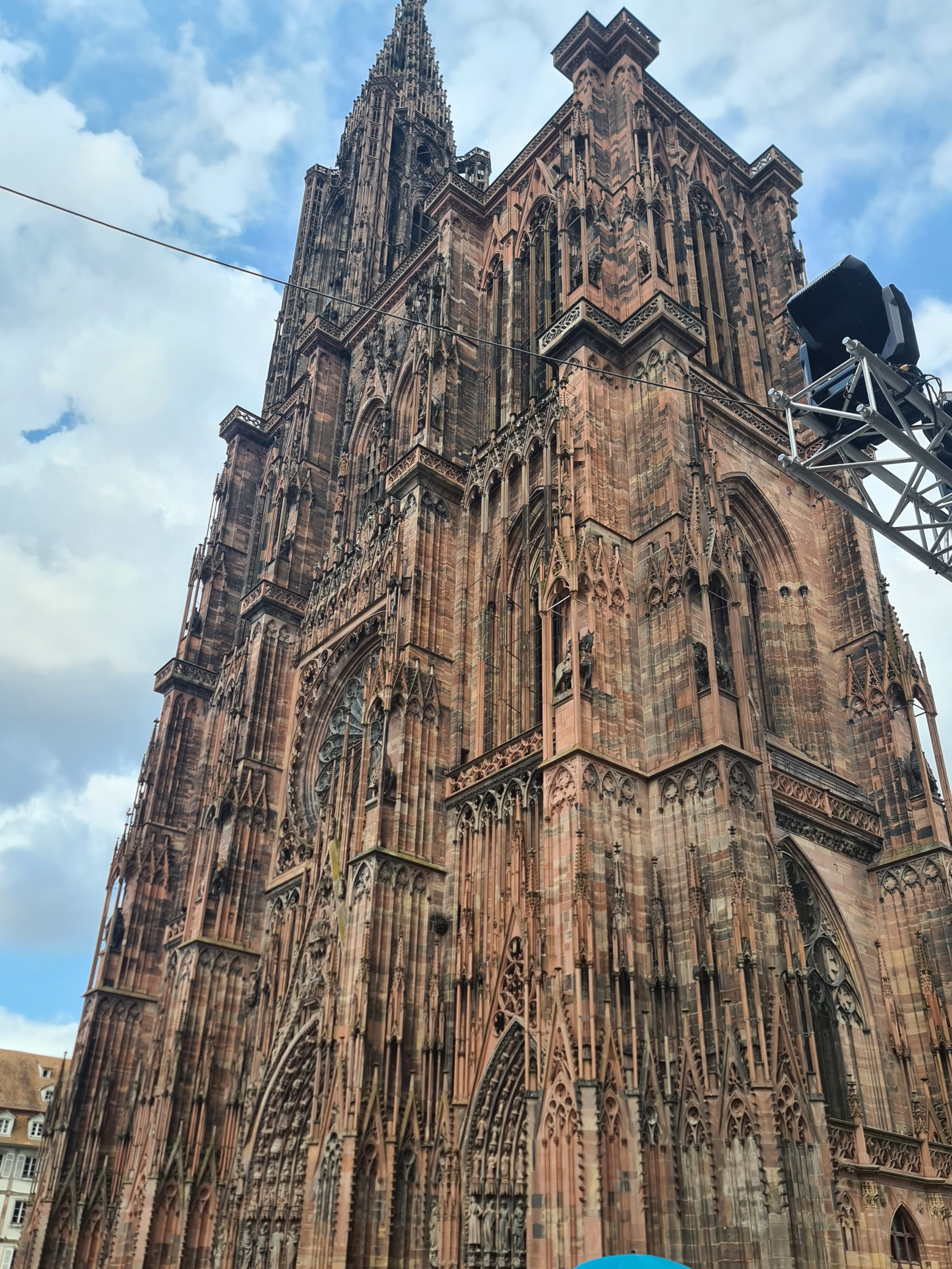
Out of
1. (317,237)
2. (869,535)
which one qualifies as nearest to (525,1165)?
(869,535)

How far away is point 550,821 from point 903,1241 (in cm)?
894

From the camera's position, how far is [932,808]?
71.8 ft

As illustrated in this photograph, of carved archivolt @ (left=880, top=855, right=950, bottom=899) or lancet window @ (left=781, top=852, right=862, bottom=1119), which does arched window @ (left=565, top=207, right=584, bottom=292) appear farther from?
carved archivolt @ (left=880, top=855, right=950, bottom=899)

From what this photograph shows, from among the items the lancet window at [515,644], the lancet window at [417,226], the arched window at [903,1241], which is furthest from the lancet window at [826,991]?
the lancet window at [417,226]

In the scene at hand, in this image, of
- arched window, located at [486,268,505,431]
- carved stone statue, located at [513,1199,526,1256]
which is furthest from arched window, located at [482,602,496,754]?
carved stone statue, located at [513,1199,526,1256]

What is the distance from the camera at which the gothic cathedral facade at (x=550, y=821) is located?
1641 cm

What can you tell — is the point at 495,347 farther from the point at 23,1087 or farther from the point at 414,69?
the point at 23,1087

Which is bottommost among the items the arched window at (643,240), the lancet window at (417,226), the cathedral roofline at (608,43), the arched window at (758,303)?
the arched window at (643,240)

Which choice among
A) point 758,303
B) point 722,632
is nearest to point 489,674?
point 722,632

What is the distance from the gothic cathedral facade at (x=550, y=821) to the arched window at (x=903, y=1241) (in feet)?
0.19

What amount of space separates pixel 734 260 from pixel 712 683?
17.2 metres

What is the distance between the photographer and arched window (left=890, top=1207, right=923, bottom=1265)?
17.6 m

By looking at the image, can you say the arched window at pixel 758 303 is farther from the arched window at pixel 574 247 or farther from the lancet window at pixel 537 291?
the arched window at pixel 574 247

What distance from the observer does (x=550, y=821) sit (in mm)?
18469
